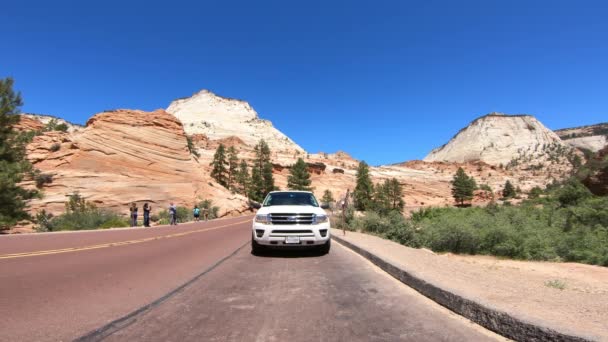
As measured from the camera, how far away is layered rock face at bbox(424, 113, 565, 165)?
522ft

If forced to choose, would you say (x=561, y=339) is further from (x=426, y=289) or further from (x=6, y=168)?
(x=6, y=168)

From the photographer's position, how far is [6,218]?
24.3 meters

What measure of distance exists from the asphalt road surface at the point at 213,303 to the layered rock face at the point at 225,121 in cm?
11156

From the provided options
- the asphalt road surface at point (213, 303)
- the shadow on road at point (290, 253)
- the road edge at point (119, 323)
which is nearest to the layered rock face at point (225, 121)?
the shadow on road at point (290, 253)

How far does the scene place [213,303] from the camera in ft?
17.1

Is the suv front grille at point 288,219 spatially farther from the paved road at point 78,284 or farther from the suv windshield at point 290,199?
the paved road at point 78,284

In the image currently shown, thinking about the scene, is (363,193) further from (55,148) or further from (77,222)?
(77,222)

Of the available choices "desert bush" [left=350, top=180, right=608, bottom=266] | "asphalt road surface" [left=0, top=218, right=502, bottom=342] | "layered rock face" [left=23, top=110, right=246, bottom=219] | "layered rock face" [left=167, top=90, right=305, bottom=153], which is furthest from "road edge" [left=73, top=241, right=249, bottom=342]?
"layered rock face" [left=167, top=90, right=305, bottom=153]

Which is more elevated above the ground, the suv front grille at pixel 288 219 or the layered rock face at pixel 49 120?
the layered rock face at pixel 49 120

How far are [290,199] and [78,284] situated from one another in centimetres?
643

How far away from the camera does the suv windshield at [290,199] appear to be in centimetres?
1142

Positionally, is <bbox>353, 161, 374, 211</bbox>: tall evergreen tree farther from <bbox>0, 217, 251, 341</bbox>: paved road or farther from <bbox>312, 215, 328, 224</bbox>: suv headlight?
<bbox>0, 217, 251, 341</bbox>: paved road

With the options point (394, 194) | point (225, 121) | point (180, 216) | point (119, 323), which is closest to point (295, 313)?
point (119, 323)

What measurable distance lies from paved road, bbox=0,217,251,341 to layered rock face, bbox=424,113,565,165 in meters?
164
